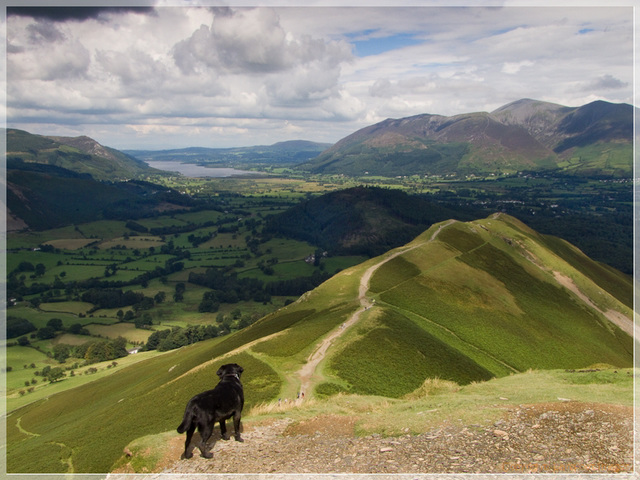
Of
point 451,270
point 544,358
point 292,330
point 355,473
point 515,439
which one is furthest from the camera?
point 451,270

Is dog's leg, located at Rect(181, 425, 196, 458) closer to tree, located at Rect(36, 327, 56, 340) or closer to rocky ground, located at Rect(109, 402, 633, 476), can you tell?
rocky ground, located at Rect(109, 402, 633, 476)

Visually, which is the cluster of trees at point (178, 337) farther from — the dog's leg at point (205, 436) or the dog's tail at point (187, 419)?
the dog's tail at point (187, 419)

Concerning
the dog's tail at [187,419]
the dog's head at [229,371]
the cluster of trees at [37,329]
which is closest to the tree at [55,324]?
the cluster of trees at [37,329]

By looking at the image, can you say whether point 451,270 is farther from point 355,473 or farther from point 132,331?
point 132,331

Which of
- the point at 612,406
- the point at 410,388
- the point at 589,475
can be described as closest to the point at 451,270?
the point at 410,388

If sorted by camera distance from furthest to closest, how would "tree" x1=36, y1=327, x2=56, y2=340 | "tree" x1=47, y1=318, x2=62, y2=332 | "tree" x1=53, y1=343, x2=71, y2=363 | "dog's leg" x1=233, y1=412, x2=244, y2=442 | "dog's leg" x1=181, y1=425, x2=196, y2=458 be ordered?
1. "tree" x1=47, y1=318, x2=62, y2=332
2. "tree" x1=36, y1=327, x2=56, y2=340
3. "tree" x1=53, y1=343, x2=71, y2=363
4. "dog's leg" x1=233, y1=412, x2=244, y2=442
5. "dog's leg" x1=181, y1=425, x2=196, y2=458

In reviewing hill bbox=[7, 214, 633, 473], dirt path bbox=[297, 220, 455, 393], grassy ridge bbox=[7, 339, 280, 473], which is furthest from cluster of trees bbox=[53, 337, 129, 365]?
dirt path bbox=[297, 220, 455, 393]

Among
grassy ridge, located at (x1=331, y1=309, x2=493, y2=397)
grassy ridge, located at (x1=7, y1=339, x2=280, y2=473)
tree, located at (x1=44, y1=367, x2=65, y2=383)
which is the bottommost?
tree, located at (x1=44, y1=367, x2=65, y2=383)

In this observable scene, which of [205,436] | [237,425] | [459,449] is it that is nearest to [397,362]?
[459,449]
